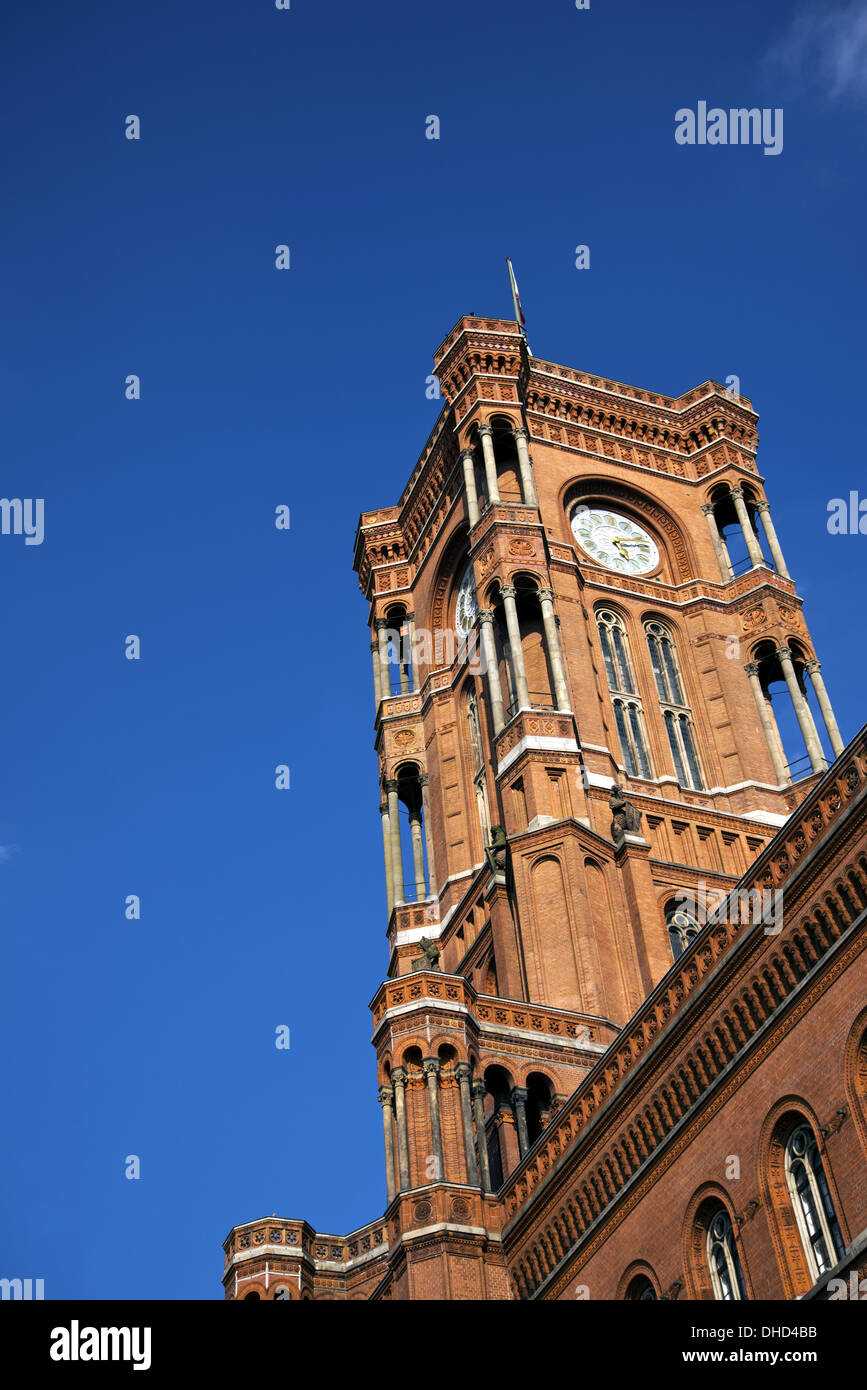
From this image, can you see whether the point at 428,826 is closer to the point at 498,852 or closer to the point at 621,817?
the point at 498,852

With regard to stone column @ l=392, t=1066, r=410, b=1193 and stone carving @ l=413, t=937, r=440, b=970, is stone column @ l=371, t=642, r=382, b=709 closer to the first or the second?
stone carving @ l=413, t=937, r=440, b=970

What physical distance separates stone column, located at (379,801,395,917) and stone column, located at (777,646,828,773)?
12.8 metres

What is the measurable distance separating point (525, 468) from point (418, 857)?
40.5 feet

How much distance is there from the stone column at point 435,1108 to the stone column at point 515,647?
44.7 ft

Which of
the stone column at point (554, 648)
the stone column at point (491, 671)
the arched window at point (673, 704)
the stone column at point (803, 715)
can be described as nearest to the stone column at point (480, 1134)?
the stone column at point (554, 648)

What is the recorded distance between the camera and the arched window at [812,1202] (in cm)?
2238

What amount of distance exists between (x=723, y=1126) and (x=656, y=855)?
72.9ft

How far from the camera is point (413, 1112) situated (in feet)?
112

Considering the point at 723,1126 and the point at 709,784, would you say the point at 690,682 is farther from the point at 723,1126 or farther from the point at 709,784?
the point at 723,1126

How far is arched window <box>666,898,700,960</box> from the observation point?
44.9 m

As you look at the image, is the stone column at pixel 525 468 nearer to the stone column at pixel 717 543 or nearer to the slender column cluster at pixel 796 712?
the stone column at pixel 717 543

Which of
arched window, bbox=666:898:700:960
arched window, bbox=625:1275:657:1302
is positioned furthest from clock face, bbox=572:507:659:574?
arched window, bbox=625:1275:657:1302
